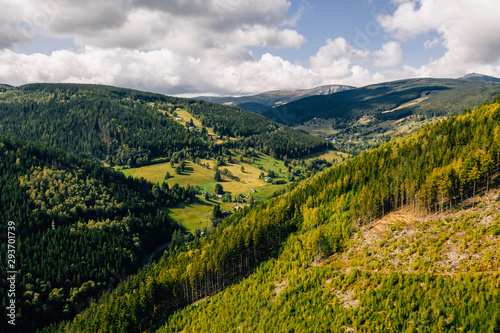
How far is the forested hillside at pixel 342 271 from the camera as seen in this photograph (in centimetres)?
5375

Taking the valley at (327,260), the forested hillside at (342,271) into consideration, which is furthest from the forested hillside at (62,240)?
the forested hillside at (342,271)

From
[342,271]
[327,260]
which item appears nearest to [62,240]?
[327,260]

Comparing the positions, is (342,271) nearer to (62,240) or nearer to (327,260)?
(327,260)

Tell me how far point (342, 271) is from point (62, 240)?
505ft

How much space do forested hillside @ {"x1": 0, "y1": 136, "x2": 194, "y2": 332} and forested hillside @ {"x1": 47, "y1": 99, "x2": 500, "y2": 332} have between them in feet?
74.0

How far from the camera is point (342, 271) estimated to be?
244 feet

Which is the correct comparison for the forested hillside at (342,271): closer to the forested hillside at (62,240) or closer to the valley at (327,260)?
the valley at (327,260)

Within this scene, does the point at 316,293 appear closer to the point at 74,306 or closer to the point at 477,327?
Answer: the point at 477,327

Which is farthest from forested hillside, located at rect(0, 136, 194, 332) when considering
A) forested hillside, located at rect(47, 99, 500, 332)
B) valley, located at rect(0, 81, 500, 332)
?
forested hillside, located at rect(47, 99, 500, 332)

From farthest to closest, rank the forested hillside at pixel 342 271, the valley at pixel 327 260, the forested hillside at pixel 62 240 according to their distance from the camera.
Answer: the forested hillside at pixel 62 240 → the valley at pixel 327 260 → the forested hillside at pixel 342 271

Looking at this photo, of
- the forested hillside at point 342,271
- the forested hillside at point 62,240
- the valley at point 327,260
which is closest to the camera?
the forested hillside at point 342,271

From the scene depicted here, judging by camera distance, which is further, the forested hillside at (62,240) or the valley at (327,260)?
the forested hillside at (62,240)

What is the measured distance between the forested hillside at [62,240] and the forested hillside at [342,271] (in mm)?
22557

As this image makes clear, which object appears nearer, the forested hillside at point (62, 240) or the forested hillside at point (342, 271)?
the forested hillside at point (342, 271)
